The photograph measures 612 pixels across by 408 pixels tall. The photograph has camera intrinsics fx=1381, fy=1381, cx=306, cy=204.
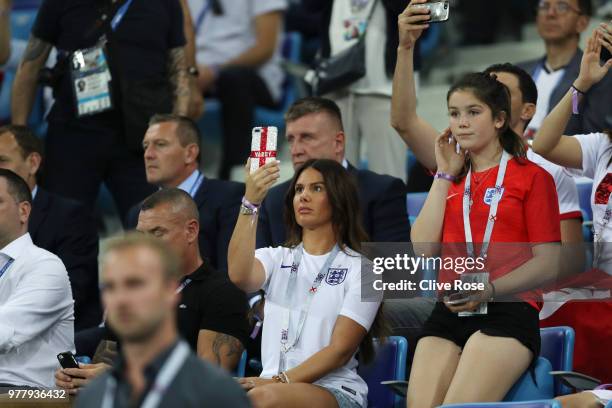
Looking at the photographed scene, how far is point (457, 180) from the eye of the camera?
5516 mm

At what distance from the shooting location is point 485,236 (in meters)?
5.31

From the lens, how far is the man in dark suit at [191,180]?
6754 mm

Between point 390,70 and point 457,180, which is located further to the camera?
point 390,70

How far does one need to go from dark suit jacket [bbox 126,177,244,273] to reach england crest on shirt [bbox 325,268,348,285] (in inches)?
49.1

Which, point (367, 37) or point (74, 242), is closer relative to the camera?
point (74, 242)

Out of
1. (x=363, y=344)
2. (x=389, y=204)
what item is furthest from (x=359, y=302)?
(x=389, y=204)

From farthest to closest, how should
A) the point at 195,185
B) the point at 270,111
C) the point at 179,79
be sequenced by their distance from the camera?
the point at 270,111 < the point at 179,79 < the point at 195,185

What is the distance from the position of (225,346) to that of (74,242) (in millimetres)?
1505

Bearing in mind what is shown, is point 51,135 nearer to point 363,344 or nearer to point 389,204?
point 389,204

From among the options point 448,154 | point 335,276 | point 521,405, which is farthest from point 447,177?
point 521,405

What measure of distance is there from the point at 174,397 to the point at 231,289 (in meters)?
2.58

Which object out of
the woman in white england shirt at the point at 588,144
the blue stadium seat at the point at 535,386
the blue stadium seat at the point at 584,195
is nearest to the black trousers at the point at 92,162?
the blue stadium seat at the point at 584,195

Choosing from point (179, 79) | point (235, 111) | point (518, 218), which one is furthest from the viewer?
point (235, 111)

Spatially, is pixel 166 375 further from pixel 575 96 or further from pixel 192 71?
pixel 192 71
